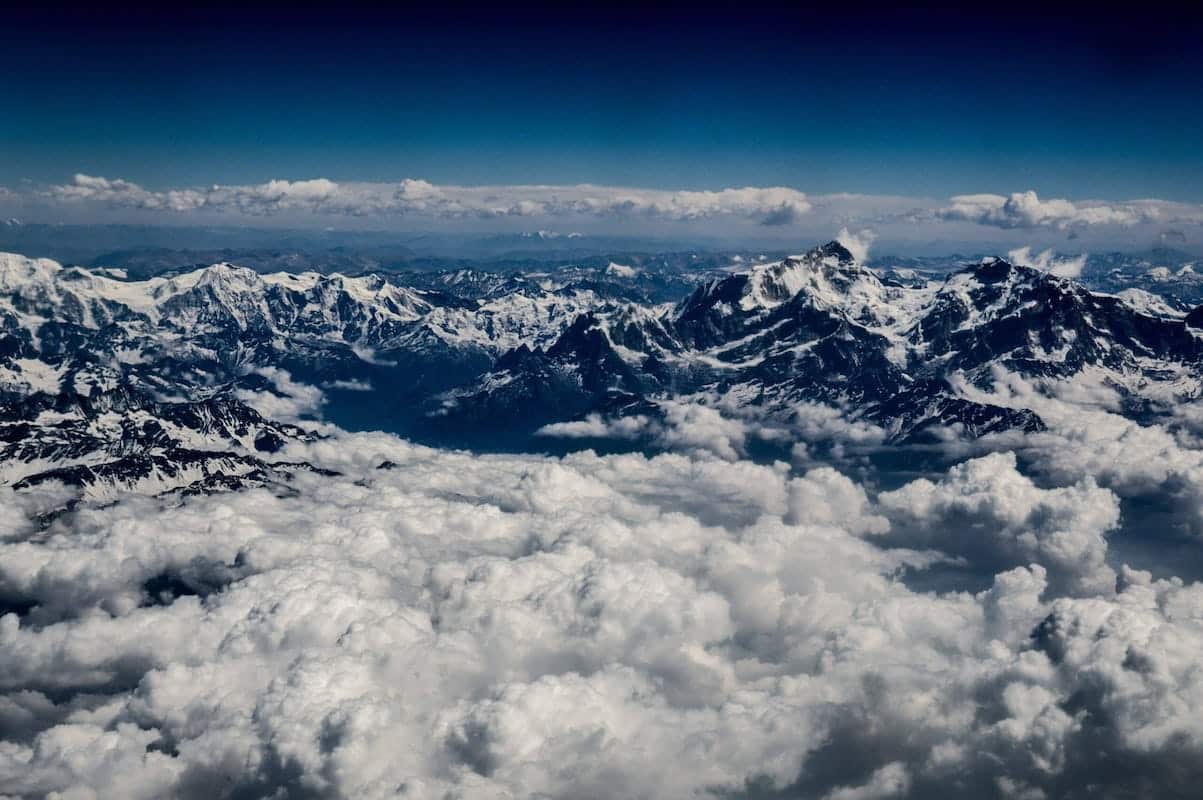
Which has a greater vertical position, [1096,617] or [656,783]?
[1096,617]

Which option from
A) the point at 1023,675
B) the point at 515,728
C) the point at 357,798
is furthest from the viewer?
the point at 1023,675

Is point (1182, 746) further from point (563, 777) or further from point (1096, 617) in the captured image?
point (563, 777)

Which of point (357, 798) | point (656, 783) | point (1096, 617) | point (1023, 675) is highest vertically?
point (1096, 617)

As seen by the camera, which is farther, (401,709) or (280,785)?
(401,709)

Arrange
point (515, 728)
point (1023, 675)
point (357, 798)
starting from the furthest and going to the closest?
point (1023, 675) < point (515, 728) < point (357, 798)

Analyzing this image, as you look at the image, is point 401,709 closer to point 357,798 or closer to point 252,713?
point 357,798

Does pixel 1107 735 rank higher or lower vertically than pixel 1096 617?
lower

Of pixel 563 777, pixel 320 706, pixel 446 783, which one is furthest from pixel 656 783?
pixel 320 706

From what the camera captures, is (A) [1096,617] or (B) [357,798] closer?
(B) [357,798]

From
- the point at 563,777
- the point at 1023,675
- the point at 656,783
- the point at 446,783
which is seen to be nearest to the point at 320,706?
the point at 446,783
